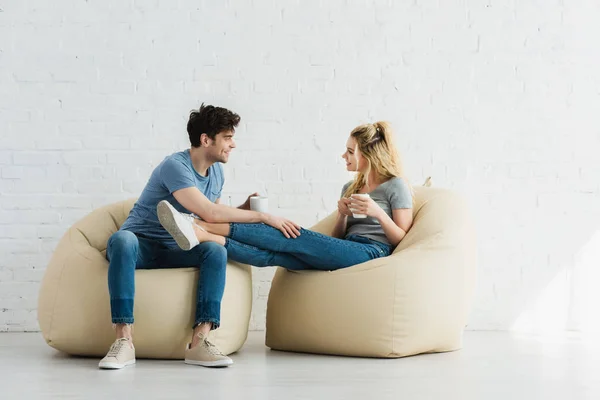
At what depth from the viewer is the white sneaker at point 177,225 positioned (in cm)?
317

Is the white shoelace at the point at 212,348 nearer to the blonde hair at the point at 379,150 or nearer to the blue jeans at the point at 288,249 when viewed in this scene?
the blue jeans at the point at 288,249

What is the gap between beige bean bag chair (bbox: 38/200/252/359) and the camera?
3279 mm

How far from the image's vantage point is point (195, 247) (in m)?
3.36

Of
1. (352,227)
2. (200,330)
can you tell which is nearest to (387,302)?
(352,227)

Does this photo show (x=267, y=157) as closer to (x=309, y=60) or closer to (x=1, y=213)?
(x=309, y=60)

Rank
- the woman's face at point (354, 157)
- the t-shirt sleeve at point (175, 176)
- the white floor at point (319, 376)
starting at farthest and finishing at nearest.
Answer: the woman's face at point (354, 157) < the t-shirt sleeve at point (175, 176) < the white floor at point (319, 376)

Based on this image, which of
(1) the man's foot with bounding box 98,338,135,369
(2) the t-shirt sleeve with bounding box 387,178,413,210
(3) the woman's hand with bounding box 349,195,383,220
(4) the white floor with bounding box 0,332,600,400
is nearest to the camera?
(4) the white floor with bounding box 0,332,600,400

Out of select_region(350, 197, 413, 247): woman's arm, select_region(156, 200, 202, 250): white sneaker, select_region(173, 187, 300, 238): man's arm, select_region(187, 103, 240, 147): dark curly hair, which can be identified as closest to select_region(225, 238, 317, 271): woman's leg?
select_region(173, 187, 300, 238): man's arm

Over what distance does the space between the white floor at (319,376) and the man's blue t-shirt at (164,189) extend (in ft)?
1.78

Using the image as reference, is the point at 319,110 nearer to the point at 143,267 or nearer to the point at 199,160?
the point at 199,160

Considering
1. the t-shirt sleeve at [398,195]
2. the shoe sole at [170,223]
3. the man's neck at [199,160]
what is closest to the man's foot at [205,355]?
the shoe sole at [170,223]

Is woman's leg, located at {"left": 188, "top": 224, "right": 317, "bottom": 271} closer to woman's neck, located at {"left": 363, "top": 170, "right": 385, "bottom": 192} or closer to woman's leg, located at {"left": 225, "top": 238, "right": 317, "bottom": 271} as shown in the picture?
woman's leg, located at {"left": 225, "top": 238, "right": 317, "bottom": 271}

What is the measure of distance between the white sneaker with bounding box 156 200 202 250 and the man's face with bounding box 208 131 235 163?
0.35 meters

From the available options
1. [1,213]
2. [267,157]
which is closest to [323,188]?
[267,157]
